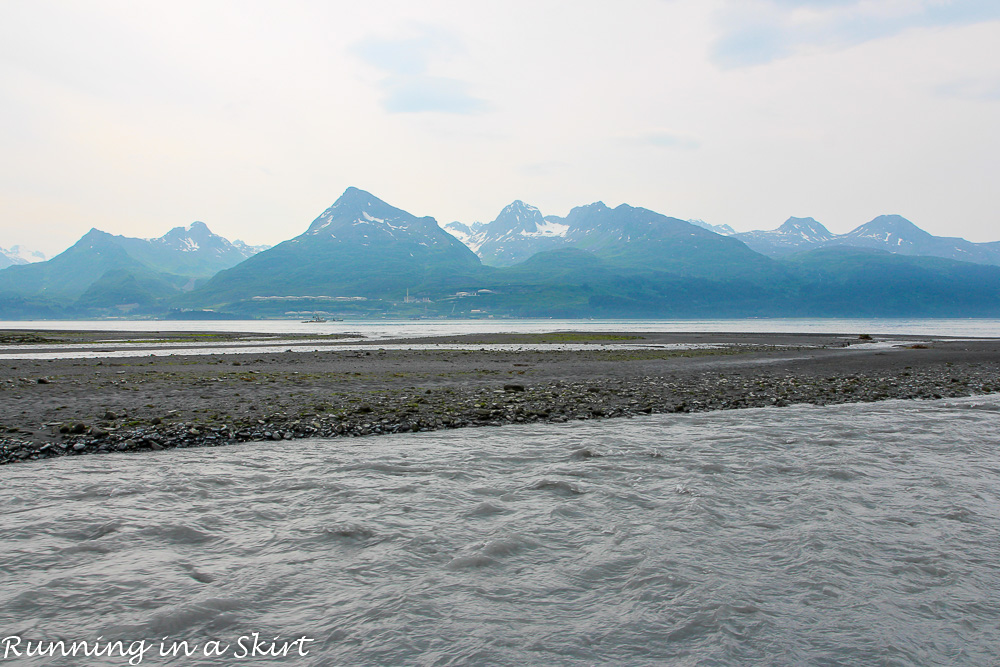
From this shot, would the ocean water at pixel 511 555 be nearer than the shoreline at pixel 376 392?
Yes

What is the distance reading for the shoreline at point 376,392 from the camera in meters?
16.9

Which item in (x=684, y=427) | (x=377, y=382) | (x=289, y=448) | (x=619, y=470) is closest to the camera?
(x=619, y=470)

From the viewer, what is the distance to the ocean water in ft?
21.4

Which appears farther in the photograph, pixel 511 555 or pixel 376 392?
pixel 376 392

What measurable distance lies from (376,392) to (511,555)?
55.8 ft

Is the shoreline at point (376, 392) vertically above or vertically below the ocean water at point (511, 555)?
above

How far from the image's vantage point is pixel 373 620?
6926 millimetres

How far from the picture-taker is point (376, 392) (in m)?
24.9

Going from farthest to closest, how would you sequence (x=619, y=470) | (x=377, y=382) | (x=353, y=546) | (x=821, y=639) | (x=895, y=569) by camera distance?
(x=377, y=382), (x=619, y=470), (x=353, y=546), (x=895, y=569), (x=821, y=639)

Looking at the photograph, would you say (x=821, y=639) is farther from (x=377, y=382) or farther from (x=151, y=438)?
(x=377, y=382)

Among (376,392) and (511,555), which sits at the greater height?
(376,392)

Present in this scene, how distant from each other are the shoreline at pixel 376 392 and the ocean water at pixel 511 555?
2144 millimetres

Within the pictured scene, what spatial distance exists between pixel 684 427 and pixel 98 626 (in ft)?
52.9

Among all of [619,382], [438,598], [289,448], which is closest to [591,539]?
[438,598]
